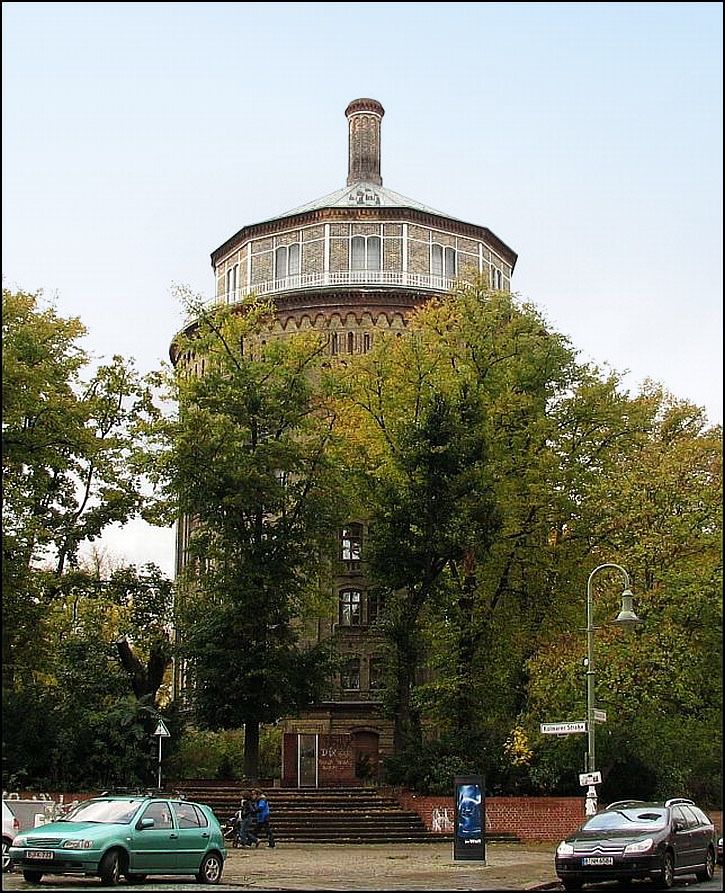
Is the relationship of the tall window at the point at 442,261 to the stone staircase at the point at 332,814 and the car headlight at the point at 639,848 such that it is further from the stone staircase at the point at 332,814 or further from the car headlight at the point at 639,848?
the car headlight at the point at 639,848

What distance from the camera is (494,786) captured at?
38406mm

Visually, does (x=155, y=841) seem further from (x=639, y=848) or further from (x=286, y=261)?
(x=286, y=261)

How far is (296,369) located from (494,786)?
15.1 metres

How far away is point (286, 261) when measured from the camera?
217 ft

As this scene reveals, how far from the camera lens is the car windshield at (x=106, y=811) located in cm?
2153

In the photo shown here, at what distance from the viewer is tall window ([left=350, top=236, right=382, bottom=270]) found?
65.3 metres

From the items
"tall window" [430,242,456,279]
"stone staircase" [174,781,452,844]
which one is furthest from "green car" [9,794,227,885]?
"tall window" [430,242,456,279]

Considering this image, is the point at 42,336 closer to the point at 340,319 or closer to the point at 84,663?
the point at 84,663

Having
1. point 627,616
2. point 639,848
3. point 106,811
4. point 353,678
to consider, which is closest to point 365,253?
point 353,678

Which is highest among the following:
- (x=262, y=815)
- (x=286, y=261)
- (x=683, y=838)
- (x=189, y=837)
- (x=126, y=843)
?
(x=286, y=261)

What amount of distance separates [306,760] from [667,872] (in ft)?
115

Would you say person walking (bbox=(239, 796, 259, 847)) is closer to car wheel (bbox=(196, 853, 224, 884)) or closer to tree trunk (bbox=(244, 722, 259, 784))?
tree trunk (bbox=(244, 722, 259, 784))

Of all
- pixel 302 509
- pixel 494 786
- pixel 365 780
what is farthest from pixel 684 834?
pixel 365 780

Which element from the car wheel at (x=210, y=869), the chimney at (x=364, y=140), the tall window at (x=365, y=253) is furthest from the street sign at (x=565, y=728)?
the chimney at (x=364, y=140)
